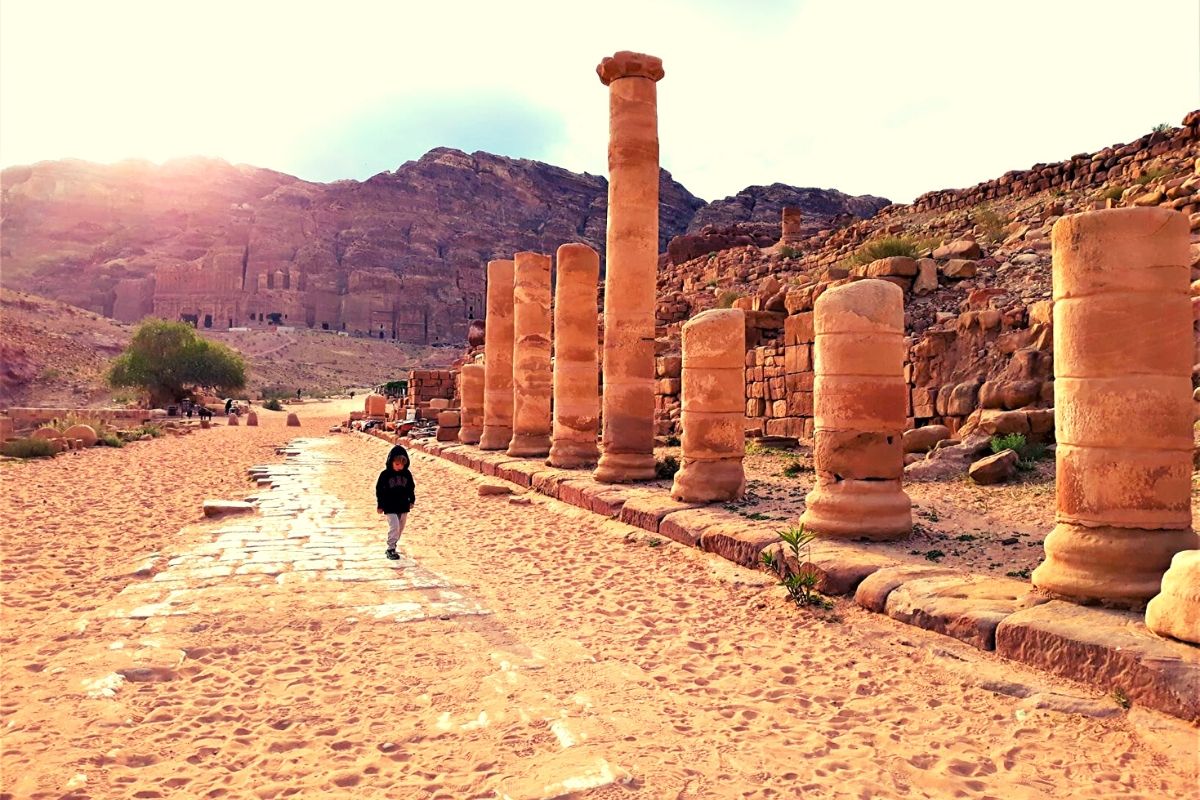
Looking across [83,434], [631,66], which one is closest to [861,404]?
[631,66]

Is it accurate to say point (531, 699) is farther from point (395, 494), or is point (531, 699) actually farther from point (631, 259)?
point (631, 259)

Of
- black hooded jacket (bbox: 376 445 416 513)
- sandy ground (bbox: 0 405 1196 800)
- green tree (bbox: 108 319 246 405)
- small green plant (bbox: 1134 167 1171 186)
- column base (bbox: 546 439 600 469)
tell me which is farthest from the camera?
green tree (bbox: 108 319 246 405)

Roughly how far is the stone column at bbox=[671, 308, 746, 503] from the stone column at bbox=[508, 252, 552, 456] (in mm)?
6756

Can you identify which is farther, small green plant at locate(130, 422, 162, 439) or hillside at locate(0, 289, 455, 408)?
hillside at locate(0, 289, 455, 408)

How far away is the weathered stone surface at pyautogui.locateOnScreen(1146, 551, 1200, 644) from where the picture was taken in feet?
12.6

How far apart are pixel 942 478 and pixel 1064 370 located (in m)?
5.15

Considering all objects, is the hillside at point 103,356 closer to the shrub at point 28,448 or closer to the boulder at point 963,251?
the shrub at point 28,448

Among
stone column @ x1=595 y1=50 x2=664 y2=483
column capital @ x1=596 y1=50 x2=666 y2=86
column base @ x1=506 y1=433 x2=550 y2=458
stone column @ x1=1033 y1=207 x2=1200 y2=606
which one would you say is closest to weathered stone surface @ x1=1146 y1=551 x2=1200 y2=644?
stone column @ x1=1033 y1=207 x2=1200 y2=606

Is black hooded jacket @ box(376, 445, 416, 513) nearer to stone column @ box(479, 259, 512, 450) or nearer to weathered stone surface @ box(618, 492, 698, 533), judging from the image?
weathered stone surface @ box(618, 492, 698, 533)

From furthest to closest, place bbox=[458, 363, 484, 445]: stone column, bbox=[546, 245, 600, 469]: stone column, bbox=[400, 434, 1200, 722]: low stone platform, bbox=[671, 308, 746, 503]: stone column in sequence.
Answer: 1. bbox=[458, 363, 484, 445]: stone column
2. bbox=[546, 245, 600, 469]: stone column
3. bbox=[671, 308, 746, 503]: stone column
4. bbox=[400, 434, 1200, 722]: low stone platform

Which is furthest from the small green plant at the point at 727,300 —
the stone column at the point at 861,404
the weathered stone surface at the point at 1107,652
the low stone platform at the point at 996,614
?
the weathered stone surface at the point at 1107,652

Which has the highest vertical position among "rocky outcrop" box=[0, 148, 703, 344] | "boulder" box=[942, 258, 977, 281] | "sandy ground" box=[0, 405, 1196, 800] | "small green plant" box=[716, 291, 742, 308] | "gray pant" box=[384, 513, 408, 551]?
"rocky outcrop" box=[0, 148, 703, 344]

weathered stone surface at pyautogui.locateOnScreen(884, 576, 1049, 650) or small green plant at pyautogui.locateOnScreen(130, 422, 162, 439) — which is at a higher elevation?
small green plant at pyautogui.locateOnScreen(130, 422, 162, 439)

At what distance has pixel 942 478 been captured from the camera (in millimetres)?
9961
